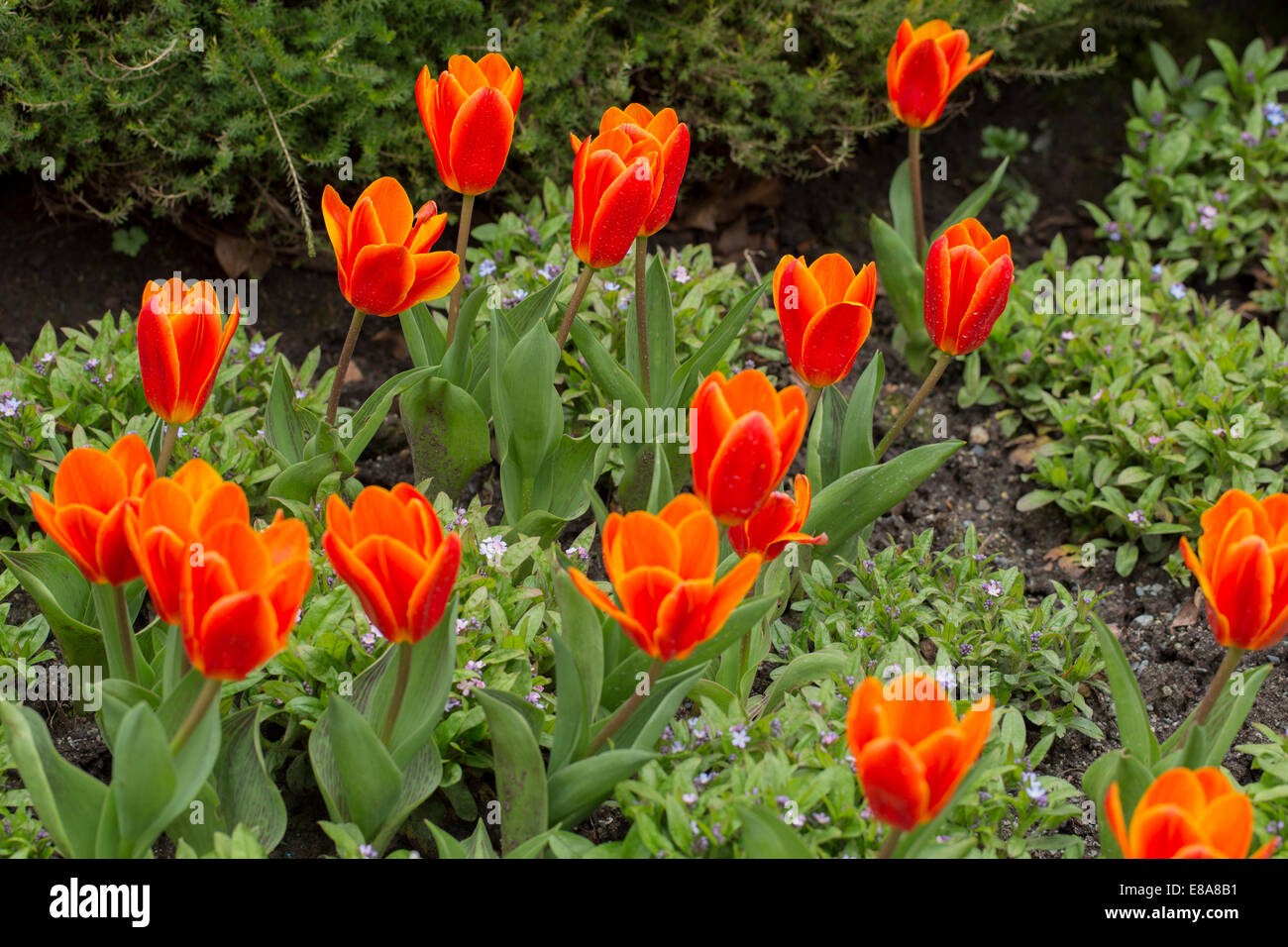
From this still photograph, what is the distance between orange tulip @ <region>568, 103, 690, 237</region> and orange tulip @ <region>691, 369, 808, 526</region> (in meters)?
0.54

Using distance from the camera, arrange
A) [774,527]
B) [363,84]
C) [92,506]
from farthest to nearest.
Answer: [363,84]
[774,527]
[92,506]

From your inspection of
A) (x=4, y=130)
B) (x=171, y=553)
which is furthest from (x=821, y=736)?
(x=4, y=130)

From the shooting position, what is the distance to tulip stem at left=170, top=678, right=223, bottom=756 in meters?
1.65

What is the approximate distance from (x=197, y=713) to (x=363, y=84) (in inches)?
82.5

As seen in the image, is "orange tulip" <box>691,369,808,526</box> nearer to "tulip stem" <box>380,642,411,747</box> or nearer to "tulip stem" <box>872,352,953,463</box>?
"tulip stem" <box>380,642,411,747</box>

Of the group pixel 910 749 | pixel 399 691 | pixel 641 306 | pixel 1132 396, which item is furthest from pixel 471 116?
pixel 1132 396

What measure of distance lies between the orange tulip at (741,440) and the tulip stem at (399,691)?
484 mm

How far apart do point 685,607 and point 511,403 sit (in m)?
1.01

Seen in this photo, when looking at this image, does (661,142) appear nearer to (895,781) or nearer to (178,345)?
(178,345)

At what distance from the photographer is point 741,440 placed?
5.62 feet

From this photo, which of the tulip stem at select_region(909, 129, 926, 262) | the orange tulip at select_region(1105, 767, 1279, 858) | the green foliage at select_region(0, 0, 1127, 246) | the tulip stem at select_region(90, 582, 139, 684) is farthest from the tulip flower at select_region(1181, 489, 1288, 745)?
the green foliage at select_region(0, 0, 1127, 246)

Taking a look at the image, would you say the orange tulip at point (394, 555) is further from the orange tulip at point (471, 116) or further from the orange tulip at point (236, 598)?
the orange tulip at point (471, 116)

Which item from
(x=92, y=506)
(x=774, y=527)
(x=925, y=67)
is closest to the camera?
(x=92, y=506)
